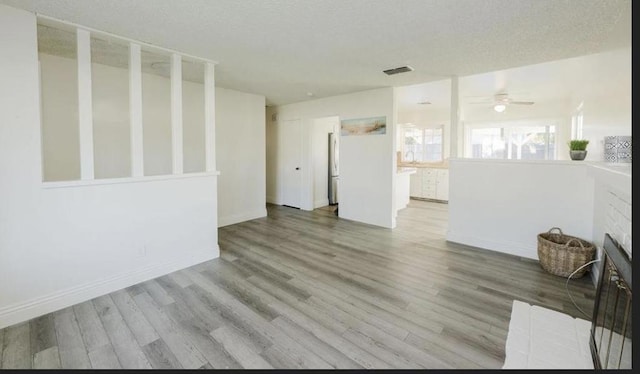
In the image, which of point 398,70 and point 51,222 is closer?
point 51,222

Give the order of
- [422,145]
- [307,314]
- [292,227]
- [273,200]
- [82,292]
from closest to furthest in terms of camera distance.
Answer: [307,314]
[82,292]
[292,227]
[273,200]
[422,145]

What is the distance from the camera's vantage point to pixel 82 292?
8.39 feet

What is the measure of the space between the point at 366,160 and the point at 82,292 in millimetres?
4306

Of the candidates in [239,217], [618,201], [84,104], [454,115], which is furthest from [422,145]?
[84,104]

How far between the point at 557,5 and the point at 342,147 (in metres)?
3.75

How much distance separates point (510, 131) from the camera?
22.6 feet

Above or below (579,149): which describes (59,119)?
above

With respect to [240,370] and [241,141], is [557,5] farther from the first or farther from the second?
[241,141]

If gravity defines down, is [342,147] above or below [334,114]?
below

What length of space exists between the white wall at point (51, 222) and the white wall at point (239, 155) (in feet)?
→ 6.45

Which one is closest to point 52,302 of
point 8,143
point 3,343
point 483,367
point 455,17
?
point 3,343

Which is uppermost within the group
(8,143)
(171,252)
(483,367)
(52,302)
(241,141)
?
(241,141)

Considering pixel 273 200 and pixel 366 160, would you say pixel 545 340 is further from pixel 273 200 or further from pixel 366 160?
pixel 273 200

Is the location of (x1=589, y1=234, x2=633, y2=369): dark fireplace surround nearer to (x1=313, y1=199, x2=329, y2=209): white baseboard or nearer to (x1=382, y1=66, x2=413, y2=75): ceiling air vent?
(x1=382, y1=66, x2=413, y2=75): ceiling air vent
